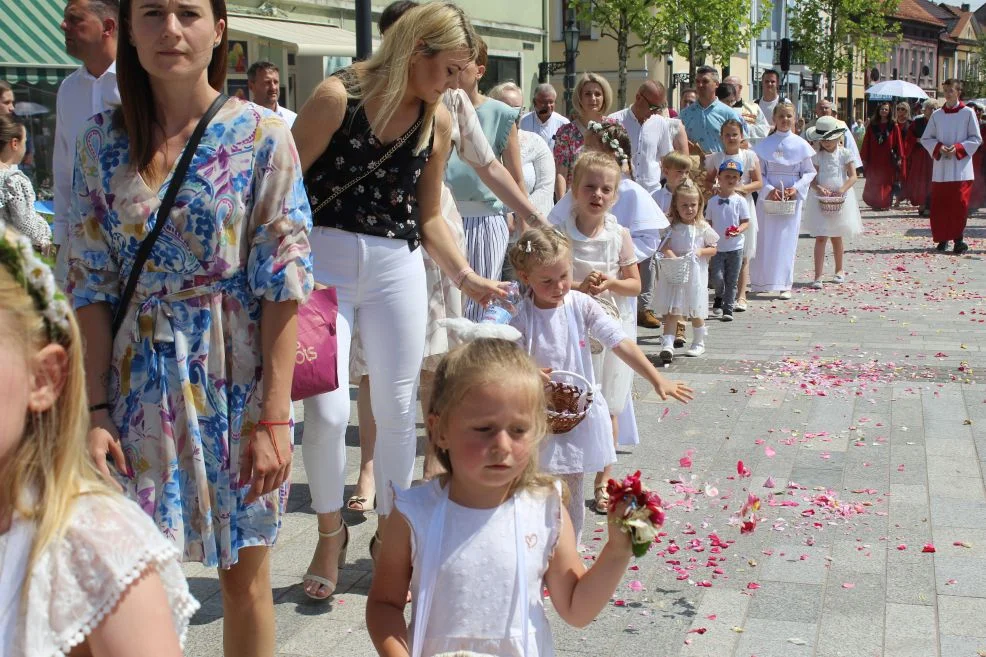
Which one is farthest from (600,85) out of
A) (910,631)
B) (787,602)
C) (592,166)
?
(910,631)

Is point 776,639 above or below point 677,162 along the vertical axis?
below

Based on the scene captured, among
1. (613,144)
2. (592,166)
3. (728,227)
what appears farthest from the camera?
(728,227)

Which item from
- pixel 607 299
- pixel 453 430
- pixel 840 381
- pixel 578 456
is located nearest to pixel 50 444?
pixel 453 430

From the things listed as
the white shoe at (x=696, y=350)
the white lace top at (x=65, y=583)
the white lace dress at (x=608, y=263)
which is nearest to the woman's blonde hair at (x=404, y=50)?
the white lace dress at (x=608, y=263)

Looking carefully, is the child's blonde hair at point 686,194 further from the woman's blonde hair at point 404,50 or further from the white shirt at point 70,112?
the woman's blonde hair at point 404,50

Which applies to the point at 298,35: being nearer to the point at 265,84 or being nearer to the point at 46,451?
the point at 265,84

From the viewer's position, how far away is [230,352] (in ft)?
9.54

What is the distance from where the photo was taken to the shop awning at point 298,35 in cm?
1969

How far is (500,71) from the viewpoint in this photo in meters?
32.0

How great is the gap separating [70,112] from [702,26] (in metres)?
37.3

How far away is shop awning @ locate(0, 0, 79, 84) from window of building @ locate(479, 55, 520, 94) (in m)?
16.7

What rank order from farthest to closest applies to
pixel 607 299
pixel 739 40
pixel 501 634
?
1. pixel 739 40
2. pixel 607 299
3. pixel 501 634

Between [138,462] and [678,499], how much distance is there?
342cm

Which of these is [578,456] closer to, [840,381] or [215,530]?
[215,530]
